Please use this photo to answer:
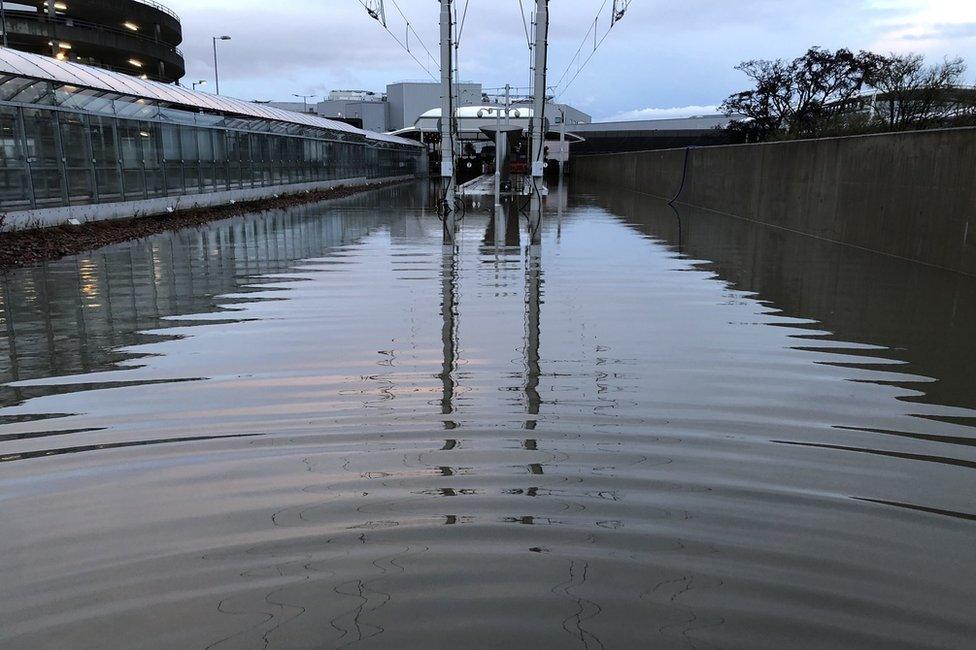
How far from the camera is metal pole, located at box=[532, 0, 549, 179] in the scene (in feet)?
78.5

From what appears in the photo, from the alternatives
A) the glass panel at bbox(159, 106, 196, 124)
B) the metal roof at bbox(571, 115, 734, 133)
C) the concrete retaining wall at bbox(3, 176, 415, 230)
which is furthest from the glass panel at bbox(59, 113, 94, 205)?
the metal roof at bbox(571, 115, 734, 133)

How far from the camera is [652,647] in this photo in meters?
2.76

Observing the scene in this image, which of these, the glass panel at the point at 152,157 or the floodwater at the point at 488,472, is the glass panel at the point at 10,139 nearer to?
the glass panel at the point at 152,157

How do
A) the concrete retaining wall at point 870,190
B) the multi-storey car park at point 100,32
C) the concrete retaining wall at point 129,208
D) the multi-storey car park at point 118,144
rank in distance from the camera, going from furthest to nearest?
the multi-storey car park at point 100,32 < the multi-storey car park at point 118,144 < the concrete retaining wall at point 129,208 < the concrete retaining wall at point 870,190

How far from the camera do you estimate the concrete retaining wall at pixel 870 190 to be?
1058cm

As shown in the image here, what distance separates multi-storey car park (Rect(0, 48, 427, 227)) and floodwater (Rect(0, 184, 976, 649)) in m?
8.37

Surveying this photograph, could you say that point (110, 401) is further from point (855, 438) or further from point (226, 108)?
point (226, 108)

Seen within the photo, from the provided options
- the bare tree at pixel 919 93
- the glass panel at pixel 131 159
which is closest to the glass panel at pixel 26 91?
the glass panel at pixel 131 159

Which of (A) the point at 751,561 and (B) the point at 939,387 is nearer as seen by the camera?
(A) the point at 751,561

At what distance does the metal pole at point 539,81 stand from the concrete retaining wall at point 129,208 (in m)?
10.2

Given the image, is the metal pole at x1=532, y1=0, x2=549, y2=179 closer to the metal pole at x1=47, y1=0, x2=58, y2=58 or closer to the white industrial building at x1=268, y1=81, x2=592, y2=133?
the metal pole at x1=47, y1=0, x2=58, y2=58

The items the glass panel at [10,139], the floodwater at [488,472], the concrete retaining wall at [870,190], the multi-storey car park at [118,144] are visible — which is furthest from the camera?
the multi-storey car park at [118,144]

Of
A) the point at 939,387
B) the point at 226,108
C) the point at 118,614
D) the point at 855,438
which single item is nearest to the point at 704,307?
the point at 939,387

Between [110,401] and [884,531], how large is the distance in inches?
194
